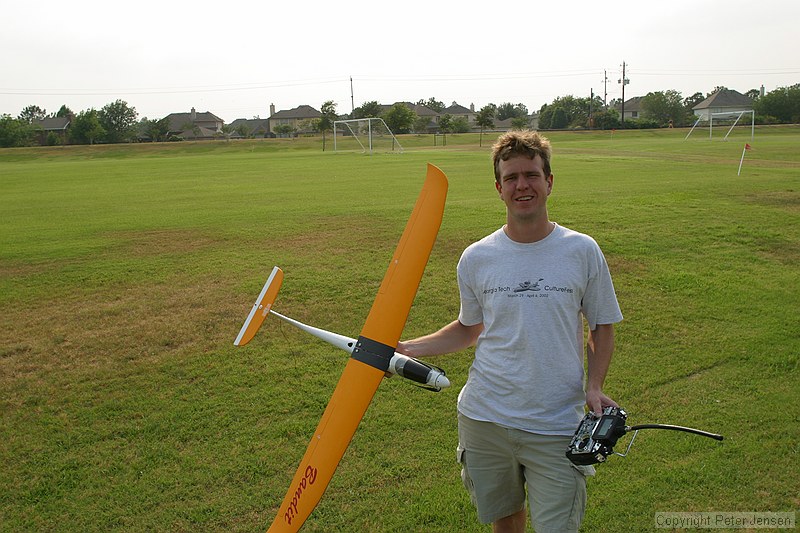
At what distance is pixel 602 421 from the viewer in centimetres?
281

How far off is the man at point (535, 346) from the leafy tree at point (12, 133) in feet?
339

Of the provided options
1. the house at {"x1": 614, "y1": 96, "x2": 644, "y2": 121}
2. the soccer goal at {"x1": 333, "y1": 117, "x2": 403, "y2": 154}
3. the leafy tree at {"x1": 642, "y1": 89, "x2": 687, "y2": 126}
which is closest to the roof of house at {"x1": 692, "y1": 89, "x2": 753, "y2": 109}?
the leafy tree at {"x1": 642, "y1": 89, "x2": 687, "y2": 126}

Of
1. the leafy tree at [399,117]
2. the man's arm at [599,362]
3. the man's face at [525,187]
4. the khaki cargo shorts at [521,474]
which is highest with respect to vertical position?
the leafy tree at [399,117]

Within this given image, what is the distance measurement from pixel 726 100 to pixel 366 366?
140 m

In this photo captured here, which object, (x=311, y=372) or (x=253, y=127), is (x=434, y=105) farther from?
(x=311, y=372)

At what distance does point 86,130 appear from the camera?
9206cm

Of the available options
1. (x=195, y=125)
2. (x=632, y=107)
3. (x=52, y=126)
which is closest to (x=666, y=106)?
(x=632, y=107)

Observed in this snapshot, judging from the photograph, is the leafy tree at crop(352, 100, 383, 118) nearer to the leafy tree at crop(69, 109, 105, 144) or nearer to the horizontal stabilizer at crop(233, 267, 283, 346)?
the leafy tree at crop(69, 109, 105, 144)

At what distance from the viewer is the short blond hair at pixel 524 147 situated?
3.02 m

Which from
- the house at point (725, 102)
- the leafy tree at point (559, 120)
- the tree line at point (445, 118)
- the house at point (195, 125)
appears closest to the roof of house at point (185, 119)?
the house at point (195, 125)

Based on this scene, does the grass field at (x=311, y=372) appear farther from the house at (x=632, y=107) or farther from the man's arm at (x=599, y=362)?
the house at (x=632, y=107)

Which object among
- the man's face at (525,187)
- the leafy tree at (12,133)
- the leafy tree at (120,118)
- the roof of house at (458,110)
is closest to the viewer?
the man's face at (525,187)

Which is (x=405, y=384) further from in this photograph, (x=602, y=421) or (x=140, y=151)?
(x=140, y=151)

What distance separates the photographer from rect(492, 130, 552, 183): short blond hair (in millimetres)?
3021
